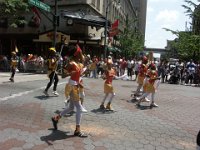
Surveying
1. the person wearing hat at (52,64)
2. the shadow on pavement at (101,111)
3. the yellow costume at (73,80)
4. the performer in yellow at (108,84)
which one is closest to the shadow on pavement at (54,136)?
the yellow costume at (73,80)

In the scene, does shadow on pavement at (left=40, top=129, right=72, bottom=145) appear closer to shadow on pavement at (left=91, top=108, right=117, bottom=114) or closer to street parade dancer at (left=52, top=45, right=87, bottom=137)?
street parade dancer at (left=52, top=45, right=87, bottom=137)

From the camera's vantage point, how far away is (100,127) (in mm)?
8453

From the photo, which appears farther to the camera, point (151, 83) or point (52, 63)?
point (52, 63)

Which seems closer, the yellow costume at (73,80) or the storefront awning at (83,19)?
the yellow costume at (73,80)

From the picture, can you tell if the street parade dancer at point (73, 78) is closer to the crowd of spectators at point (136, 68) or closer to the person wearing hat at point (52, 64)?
the person wearing hat at point (52, 64)

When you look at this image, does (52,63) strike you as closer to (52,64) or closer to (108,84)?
(52,64)

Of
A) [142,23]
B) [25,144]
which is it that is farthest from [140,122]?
[142,23]

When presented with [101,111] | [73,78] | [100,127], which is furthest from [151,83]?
[73,78]

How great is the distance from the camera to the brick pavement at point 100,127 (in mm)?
7066

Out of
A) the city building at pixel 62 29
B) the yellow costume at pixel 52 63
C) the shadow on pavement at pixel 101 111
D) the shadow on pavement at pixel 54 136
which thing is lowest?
the shadow on pavement at pixel 54 136

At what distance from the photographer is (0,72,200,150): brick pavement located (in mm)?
7066

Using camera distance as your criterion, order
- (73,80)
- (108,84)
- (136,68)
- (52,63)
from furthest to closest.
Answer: (136,68)
(52,63)
(108,84)
(73,80)

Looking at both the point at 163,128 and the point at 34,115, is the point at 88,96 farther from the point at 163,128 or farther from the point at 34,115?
the point at 163,128

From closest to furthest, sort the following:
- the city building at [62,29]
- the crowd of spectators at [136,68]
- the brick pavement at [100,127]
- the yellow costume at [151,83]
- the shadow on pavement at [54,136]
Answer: the brick pavement at [100,127] < the shadow on pavement at [54,136] < the yellow costume at [151,83] < the crowd of spectators at [136,68] < the city building at [62,29]
